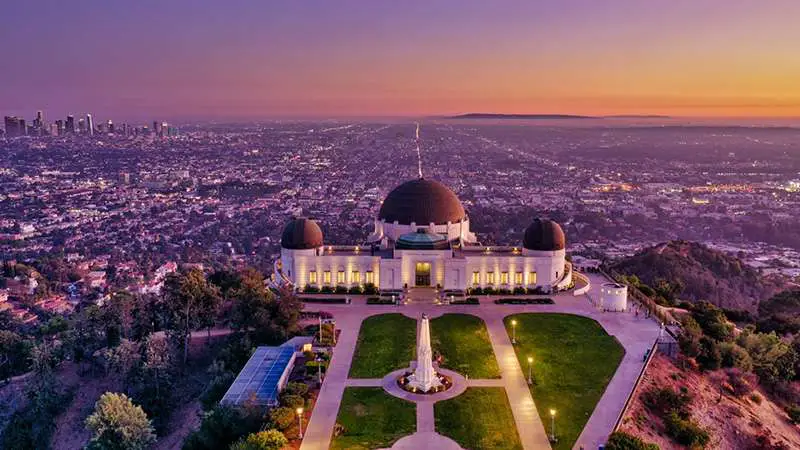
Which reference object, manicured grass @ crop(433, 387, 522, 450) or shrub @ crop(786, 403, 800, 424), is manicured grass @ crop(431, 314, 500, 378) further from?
shrub @ crop(786, 403, 800, 424)

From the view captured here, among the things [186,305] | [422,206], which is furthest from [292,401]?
[422,206]

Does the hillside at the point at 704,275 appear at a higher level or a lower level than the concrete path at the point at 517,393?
lower

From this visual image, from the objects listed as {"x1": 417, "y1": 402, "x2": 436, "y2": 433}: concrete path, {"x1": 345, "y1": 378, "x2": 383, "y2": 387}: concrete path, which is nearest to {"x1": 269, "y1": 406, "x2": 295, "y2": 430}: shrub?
{"x1": 345, "y1": 378, "x2": 383, "y2": 387}: concrete path

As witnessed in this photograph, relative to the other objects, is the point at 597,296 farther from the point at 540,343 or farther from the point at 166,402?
the point at 166,402

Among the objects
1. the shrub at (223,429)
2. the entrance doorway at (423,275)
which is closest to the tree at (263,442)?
the shrub at (223,429)

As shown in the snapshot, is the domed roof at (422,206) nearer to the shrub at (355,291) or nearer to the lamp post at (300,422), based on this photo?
the shrub at (355,291)

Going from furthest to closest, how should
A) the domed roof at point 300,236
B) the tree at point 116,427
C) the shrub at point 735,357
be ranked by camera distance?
the domed roof at point 300,236
the shrub at point 735,357
the tree at point 116,427
